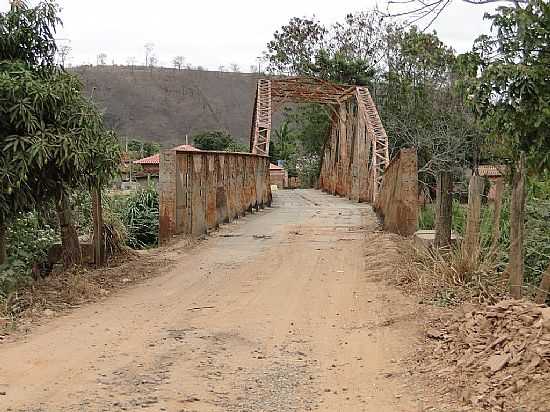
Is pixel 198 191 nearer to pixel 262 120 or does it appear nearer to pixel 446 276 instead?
pixel 446 276

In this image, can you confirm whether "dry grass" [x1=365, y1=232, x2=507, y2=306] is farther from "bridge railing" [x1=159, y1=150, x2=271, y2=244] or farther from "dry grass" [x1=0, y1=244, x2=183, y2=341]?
"bridge railing" [x1=159, y1=150, x2=271, y2=244]

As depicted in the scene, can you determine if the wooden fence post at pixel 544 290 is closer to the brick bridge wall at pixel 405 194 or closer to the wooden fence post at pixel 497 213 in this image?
the wooden fence post at pixel 497 213

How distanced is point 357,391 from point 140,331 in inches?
93.4

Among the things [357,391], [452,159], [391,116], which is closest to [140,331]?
[357,391]

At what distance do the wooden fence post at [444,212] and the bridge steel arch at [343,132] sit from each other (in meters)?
15.7

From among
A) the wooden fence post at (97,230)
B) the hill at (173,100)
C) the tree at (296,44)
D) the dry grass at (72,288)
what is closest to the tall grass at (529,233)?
the dry grass at (72,288)

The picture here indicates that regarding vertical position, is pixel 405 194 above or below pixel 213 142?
below

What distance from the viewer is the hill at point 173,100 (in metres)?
79.3

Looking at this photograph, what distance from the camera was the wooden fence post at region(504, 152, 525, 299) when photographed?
6.39 meters

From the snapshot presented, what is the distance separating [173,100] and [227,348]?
82010 millimetres

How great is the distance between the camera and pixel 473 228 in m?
7.66

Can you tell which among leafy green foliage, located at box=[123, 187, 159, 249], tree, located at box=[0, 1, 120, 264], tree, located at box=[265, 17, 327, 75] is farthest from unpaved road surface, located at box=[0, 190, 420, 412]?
tree, located at box=[265, 17, 327, 75]

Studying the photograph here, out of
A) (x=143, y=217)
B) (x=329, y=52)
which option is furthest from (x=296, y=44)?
(x=143, y=217)

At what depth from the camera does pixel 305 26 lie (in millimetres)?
44500
